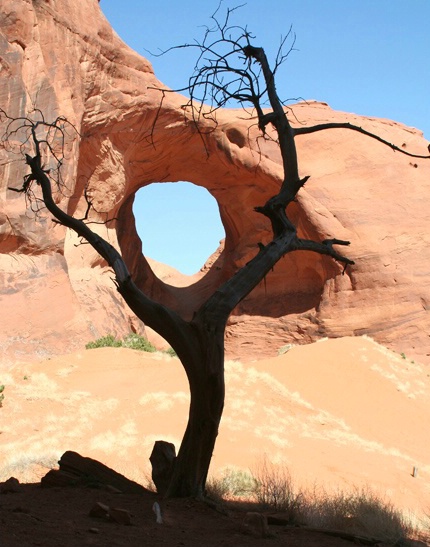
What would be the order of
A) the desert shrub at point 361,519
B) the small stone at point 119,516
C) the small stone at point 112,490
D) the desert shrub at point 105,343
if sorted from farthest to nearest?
the desert shrub at point 105,343 → the desert shrub at point 361,519 → the small stone at point 112,490 → the small stone at point 119,516

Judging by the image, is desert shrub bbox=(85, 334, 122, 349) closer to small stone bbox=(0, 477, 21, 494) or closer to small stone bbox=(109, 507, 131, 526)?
small stone bbox=(0, 477, 21, 494)

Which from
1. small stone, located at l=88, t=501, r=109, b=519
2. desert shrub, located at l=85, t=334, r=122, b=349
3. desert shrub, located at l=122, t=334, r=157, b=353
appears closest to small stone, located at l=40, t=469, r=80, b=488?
small stone, located at l=88, t=501, r=109, b=519

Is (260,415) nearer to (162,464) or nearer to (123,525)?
(162,464)

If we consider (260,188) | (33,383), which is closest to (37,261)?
(33,383)

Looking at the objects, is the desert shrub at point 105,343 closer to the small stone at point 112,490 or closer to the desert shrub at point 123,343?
the desert shrub at point 123,343

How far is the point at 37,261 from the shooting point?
2041cm

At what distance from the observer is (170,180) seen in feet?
95.1

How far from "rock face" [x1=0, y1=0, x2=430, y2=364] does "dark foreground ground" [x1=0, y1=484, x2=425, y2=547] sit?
13474 millimetres

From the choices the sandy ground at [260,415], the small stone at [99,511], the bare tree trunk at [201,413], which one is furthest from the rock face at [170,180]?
the small stone at [99,511]

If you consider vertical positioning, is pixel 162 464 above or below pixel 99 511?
above

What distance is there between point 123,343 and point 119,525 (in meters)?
16.5

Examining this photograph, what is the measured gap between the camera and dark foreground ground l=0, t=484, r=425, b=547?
14.1 feet

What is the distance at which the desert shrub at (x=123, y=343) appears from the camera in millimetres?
19812

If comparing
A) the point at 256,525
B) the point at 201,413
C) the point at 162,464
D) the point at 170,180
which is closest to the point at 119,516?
the point at 256,525
